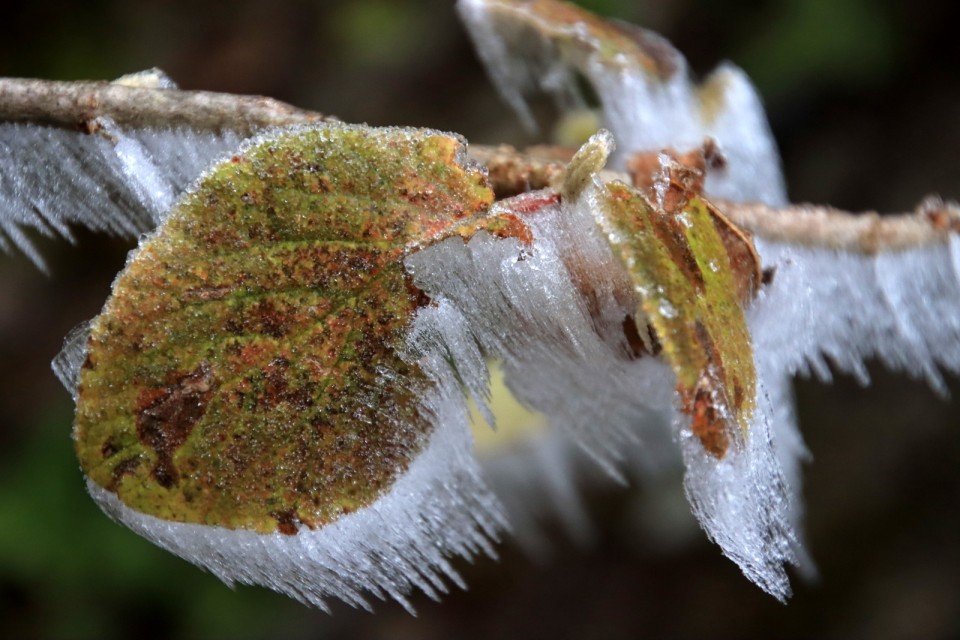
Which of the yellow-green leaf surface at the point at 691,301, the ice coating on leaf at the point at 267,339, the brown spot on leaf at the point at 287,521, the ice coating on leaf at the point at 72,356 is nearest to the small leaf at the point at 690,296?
the yellow-green leaf surface at the point at 691,301

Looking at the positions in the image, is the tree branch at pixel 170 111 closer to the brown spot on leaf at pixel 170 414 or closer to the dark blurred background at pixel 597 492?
the brown spot on leaf at pixel 170 414

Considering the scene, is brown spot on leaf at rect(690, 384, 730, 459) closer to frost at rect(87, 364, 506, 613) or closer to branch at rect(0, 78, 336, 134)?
frost at rect(87, 364, 506, 613)

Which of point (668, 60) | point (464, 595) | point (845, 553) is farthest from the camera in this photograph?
point (464, 595)

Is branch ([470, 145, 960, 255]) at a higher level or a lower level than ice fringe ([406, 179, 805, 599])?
higher

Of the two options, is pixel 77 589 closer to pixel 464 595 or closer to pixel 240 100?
pixel 464 595

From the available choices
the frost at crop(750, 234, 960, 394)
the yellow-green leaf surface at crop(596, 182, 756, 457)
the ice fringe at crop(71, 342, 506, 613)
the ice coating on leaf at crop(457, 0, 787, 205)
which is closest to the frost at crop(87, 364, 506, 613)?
the ice fringe at crop(71, 342, 506, 613)

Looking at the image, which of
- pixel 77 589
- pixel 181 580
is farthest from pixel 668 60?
pixel 77 589
